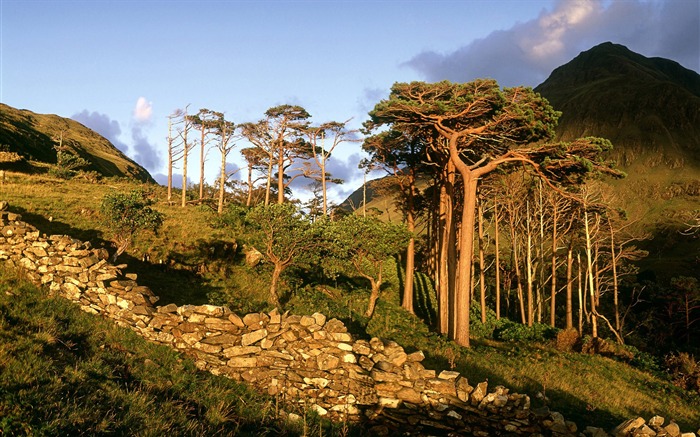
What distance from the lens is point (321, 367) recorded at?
28.9 feet

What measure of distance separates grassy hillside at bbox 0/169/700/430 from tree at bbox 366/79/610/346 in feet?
10.9

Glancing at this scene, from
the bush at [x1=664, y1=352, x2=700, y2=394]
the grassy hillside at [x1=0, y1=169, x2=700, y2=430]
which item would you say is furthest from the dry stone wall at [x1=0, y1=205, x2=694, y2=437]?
the bush at [x1=664, y1=352, x2=700, y2=394]

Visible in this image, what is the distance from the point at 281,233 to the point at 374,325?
587 cm

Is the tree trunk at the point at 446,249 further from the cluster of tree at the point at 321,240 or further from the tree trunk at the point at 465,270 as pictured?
the cluster of tree at the point at 321,240

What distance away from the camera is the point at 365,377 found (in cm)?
874

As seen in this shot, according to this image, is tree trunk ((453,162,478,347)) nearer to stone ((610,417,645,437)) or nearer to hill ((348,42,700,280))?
stone ((610,417,645,437))

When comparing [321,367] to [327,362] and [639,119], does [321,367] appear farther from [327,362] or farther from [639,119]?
[639,119]

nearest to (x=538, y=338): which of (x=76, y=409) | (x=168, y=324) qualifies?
(x=168, y=324)

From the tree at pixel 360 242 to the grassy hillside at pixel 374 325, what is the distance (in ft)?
6.74

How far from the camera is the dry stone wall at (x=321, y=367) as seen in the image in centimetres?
845

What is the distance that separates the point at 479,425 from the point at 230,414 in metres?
4.98

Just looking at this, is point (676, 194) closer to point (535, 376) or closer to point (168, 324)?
point (535, 376)

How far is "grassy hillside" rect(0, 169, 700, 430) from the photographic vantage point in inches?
477

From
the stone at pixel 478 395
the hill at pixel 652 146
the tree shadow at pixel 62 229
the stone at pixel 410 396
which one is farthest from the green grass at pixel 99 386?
the hill at pixel 652 146
